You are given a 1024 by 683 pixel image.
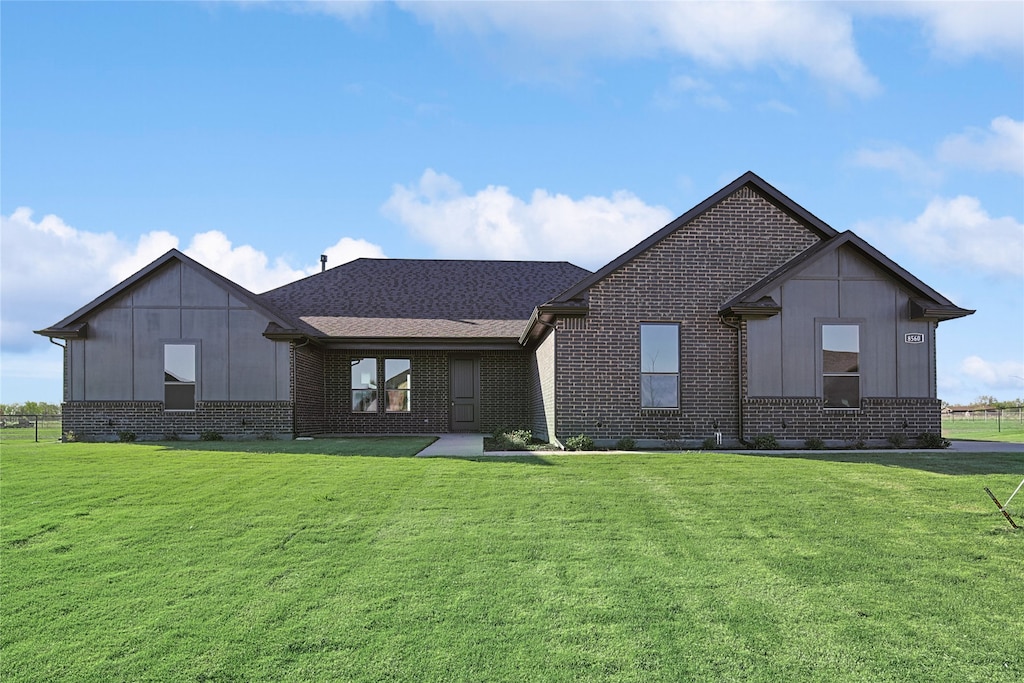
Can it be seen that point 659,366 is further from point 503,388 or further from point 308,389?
point 308,389

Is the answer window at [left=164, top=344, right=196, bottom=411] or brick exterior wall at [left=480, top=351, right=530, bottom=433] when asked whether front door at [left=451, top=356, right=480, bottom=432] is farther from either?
window at [left=164, top=344, right=196, bottom=411]

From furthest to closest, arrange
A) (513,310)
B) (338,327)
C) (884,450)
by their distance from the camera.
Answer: (513,310) → (338,327) → (884,450)

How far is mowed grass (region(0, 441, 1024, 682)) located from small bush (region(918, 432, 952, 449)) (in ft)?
17.7

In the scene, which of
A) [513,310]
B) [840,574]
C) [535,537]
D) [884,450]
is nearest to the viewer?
[840,574]

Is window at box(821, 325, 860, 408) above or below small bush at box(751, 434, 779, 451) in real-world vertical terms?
above

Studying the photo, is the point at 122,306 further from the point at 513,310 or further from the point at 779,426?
the point at 779,426

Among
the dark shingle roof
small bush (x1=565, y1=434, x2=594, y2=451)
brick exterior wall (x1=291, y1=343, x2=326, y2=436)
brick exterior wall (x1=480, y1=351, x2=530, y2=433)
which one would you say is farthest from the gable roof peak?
brick exterior wall (x1=291, y1=343, x2=326, y2=436)

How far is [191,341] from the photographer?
2023 cm

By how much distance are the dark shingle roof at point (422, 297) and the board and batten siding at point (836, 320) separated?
802 cm

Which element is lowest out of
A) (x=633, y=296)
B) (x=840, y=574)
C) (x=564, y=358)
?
(x=840, y=574)

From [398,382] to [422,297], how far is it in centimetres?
339

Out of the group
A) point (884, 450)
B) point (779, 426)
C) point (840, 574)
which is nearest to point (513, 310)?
point (779, 426)

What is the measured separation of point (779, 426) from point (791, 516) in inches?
315

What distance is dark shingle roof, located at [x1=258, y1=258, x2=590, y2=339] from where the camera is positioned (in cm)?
2288
